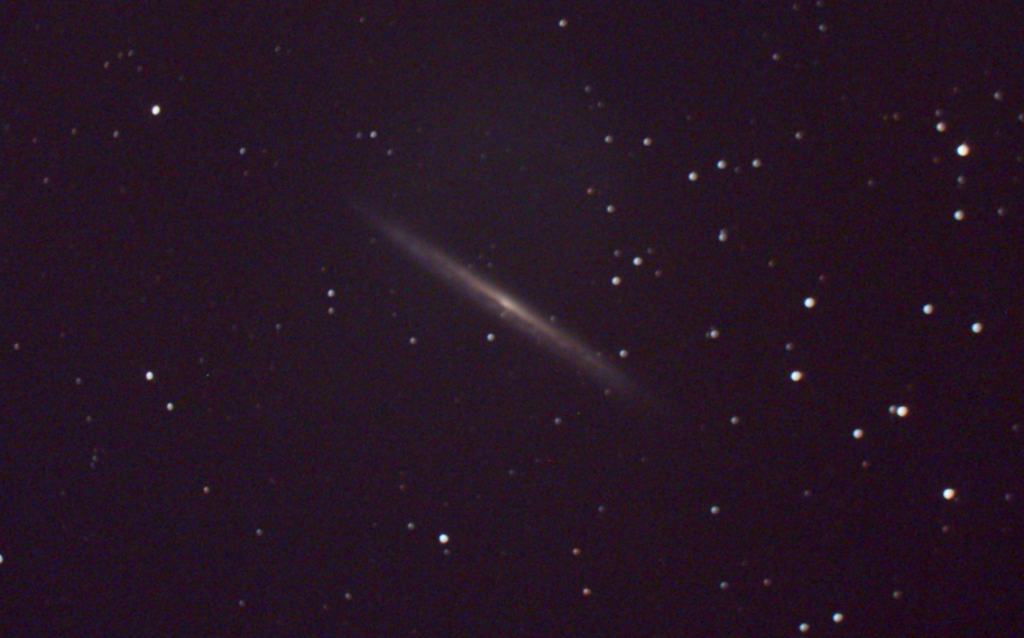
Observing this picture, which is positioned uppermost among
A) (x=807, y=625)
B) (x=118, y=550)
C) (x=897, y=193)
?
(x=897, y=193)

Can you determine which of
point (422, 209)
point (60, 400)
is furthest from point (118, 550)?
point (422, 209)

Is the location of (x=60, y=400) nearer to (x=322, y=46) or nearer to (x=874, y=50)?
(x=322, y=46)

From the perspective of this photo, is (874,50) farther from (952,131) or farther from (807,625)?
(807,625)

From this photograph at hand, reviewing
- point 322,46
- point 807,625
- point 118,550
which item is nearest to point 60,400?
point 118,550

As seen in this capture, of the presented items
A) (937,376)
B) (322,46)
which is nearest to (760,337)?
(937,376)

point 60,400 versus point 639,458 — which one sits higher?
point 639,458

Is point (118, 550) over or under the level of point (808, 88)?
under
